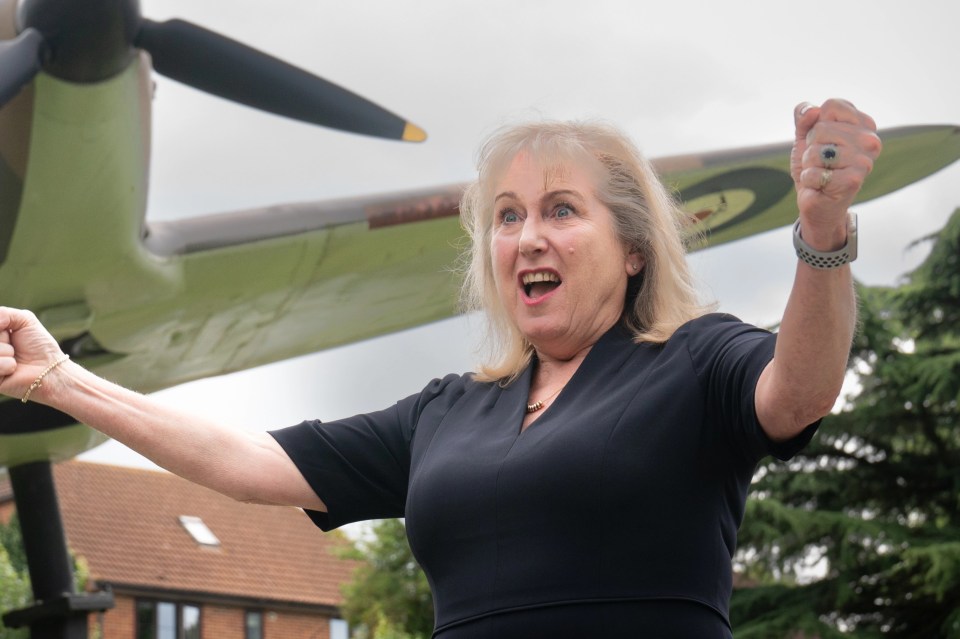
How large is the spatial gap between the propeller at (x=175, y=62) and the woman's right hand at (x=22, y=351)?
5.24 metres

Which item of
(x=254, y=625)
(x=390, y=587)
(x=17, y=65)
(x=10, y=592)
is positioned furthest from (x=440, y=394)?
(x=254, y=625)

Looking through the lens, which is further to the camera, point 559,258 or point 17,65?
point 17,65

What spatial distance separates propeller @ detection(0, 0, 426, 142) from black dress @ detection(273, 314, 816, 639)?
19.0ft

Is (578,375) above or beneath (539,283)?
beneath

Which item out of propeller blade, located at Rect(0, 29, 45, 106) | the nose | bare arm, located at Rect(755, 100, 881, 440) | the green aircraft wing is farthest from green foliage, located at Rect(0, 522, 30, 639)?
bare arm, located at Rect(755, 100, 881, 440)

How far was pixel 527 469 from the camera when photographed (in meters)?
1.63

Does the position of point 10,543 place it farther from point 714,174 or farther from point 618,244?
point 618,244

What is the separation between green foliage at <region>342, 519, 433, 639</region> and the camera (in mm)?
21469

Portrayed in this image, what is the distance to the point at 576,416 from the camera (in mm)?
1692

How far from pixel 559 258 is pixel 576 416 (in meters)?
0.25

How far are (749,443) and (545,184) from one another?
511 millimetres

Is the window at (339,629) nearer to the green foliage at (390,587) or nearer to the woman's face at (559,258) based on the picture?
the green foliage at (390,587)

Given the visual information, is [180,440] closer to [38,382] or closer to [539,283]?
[38,382]

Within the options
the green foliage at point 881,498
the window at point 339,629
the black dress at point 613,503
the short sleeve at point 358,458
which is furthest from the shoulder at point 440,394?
the window at point 339,629
